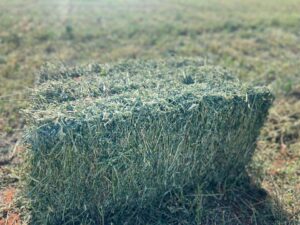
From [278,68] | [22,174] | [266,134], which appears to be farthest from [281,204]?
[278,68]

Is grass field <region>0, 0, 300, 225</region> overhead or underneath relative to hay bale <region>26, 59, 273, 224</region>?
underneath

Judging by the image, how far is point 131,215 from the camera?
352cm

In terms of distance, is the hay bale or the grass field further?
the grass field

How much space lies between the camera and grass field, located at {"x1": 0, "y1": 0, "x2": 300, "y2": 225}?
4.14 meters

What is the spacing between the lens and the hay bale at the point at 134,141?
3.06 metres

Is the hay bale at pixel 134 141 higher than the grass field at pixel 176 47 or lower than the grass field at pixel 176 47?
higher

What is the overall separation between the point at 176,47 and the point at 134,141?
4828mm

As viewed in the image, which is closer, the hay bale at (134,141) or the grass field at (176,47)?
the hay bale at (134,141)

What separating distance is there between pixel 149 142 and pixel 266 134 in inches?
90.6

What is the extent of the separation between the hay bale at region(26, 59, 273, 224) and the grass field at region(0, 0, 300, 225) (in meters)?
0.44

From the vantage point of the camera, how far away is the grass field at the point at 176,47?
4145 mm

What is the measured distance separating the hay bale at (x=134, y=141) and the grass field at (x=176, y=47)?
439 millimetres

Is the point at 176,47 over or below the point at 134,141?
below

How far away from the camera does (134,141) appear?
127 inches
